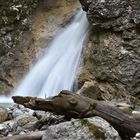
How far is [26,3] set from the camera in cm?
1502

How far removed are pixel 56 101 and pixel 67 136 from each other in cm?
123

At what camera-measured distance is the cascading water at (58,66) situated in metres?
12.7

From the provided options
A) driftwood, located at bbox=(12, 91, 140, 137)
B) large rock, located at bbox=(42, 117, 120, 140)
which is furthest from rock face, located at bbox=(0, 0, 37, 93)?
large rock, located at bbox=(42, 117, 120, 140)

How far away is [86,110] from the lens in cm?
596

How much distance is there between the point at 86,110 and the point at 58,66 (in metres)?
7.39

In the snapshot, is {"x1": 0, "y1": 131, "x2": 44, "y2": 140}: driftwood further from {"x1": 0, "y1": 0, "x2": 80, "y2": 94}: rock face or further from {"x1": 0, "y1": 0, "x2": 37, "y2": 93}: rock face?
{"x1": 0, "y1": 0, "x2": 37, "y2": 93}: rock face

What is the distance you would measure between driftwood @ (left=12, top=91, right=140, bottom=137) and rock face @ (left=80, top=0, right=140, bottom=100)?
18.3 ft

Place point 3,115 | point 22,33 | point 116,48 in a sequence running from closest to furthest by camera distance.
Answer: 1. point 3,115
2. point 116,48
3. point 22,33

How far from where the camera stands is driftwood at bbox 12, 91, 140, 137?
18.9 ft

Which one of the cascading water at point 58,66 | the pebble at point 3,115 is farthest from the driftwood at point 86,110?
the cascading water at point 58,66

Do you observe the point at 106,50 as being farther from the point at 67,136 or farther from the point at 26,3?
the point at 67,136

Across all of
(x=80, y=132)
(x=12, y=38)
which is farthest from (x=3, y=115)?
(x=12, y=38)

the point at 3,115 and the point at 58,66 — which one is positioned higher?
the point at 58,66

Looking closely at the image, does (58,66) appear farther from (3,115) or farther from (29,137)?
(29,137)
